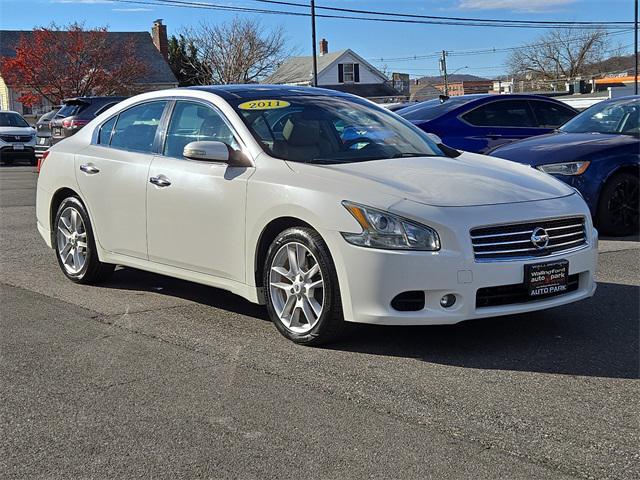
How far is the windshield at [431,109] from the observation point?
37.3 ft

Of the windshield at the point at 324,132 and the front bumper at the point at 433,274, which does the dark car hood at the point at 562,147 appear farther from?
Answer: the front bumper at the point at 433,274

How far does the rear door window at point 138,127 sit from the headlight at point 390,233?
2.26 m

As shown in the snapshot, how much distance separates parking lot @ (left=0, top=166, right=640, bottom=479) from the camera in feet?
11.2

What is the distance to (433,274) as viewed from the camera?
460 cm

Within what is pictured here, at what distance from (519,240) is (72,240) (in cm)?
394

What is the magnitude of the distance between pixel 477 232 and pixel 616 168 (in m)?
4.74

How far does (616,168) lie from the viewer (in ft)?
28.9

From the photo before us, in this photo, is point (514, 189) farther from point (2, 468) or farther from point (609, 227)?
point (609, 227)

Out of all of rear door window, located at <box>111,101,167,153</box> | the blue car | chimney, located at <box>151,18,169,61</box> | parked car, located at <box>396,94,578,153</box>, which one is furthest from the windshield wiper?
chimney, located at <box>151,18,169,61</box>

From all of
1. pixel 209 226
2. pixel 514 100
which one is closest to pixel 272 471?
pixel 209 226

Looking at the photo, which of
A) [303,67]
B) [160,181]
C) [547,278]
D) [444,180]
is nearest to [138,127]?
[160,181]

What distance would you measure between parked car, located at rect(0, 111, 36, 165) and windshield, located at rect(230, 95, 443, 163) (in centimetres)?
2203

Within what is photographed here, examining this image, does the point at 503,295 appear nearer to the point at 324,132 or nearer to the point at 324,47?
the point at 324,132

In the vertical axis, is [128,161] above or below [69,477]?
above
